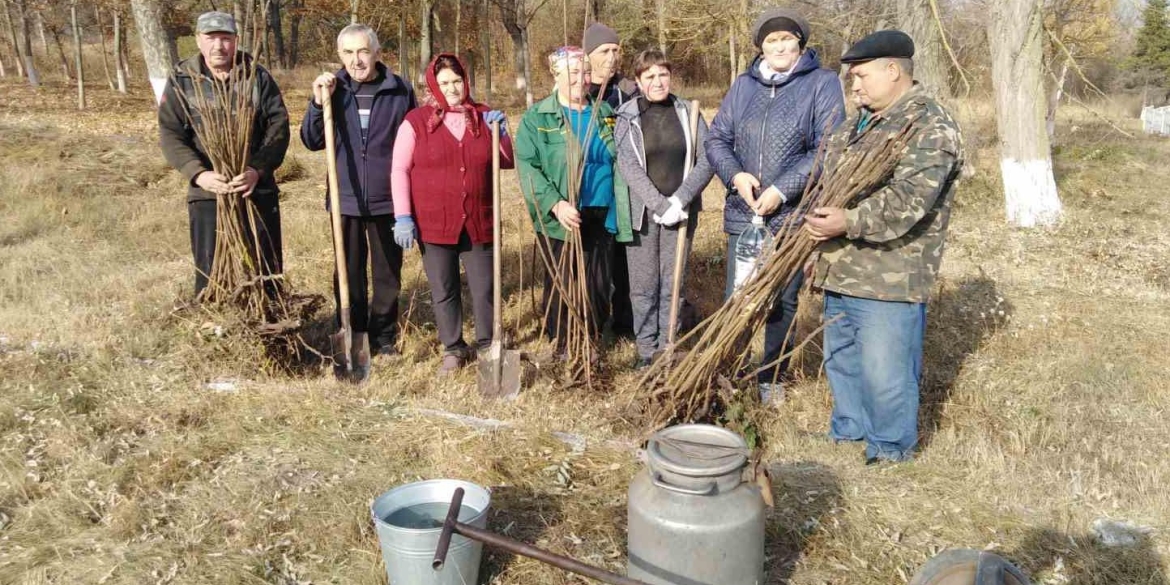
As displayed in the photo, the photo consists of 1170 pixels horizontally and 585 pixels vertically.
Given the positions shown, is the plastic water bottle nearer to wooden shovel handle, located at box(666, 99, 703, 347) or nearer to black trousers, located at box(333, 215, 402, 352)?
wooden shovel handle, located at box(666, 99, 703, 347)

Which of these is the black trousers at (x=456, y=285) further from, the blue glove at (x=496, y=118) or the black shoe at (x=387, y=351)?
the blue glove at (x=496, y=118)

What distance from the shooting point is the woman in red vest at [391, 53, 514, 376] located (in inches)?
154

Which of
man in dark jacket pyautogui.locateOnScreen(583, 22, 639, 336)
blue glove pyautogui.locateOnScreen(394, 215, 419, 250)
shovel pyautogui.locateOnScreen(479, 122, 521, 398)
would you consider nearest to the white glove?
man in dark jacket pyautogui.locateOnScreen(583, 22, 639, 336)

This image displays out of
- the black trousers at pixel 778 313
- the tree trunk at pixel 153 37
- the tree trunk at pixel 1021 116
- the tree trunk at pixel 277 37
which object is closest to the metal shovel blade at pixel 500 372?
the black trousers at pixel 778 313

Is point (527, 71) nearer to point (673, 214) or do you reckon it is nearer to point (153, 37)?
point (153, 37)

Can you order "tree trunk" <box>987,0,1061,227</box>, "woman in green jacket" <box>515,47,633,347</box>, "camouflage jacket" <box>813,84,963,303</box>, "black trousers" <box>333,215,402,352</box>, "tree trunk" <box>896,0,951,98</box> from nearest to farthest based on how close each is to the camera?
"camouflage jacket" <box>813,84,963,303</box> < "woman in green jacket" <box>515,47,633,347</box> < "black trousers" <box>333,215,402,352</box> < "tree trunk" <box>987,0,1061,227</box> < "tree trunk" <box>896,0,951,98</box>

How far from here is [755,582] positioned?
2.19 meters

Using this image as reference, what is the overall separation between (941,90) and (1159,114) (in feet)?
45.0

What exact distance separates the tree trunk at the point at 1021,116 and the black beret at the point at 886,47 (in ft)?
18.7

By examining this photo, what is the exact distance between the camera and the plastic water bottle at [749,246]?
3.54m

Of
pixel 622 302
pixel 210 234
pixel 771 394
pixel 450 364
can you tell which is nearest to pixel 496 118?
pixel 450 364

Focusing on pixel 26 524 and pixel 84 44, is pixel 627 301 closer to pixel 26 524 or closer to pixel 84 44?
pixel 26 524

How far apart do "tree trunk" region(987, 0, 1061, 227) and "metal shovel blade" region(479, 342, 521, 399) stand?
235 inches

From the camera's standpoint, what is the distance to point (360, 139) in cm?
412
